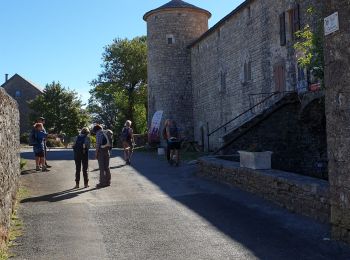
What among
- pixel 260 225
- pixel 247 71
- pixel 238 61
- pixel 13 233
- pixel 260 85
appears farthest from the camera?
pixel 238 61

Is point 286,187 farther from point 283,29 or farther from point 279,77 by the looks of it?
point 283,29

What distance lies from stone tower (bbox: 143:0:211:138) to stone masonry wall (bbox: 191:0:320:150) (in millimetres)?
662

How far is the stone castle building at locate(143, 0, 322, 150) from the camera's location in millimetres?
19328

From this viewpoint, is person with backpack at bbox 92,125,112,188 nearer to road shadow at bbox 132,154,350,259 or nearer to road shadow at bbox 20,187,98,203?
road shadow at bbox 20,187,98,203

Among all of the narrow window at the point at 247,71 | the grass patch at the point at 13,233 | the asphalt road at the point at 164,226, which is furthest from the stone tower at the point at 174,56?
the grass patch at the point at 13,233

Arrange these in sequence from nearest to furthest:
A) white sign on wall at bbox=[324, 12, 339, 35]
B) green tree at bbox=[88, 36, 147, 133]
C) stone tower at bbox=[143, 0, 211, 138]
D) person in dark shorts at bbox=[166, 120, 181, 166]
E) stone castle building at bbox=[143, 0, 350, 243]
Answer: white sign on wall at bbox=[324, 12, 339, 35] → stone castle building at bbox=[143, 0, 350, 243] → person in dark shorts at bbox=[166, 120, 181, 166] → stone tower at bbox=[143, 0, 211, 138] → green tree at bbox=[88, 36, 147, 133]

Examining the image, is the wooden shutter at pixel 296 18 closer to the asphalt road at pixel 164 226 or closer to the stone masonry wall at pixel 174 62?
the asphalt road at pixel 164 226

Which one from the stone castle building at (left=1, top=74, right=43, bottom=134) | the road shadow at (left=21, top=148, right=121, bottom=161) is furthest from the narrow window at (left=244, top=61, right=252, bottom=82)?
the stone castle building at (left=1, top=74, right=43, bottom=134)

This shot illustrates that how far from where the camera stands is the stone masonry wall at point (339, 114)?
18.5 ft

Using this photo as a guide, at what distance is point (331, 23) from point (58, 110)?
4797 centimetres

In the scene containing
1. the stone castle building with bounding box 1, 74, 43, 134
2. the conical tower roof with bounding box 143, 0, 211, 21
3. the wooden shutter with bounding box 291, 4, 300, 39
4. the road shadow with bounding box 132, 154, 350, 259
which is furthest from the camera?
the stone castle building with bounding box 1, 74, 43, 134

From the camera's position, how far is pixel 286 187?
8.05 metres

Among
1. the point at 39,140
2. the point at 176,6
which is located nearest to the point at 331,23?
the point at 39,140

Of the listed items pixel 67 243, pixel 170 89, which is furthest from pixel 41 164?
pixel 170 89
